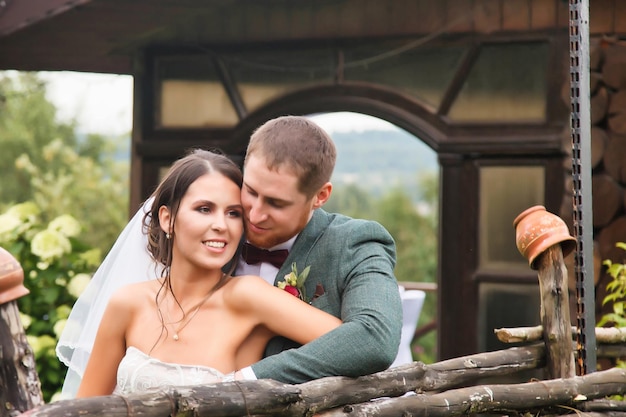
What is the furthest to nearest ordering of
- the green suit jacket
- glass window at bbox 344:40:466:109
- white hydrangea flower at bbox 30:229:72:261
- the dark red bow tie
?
glass window at bbox 344:40:466:109, white hydrangea flower at bbox 30:229:72:261, the dark red bow tie, the green suit jacket

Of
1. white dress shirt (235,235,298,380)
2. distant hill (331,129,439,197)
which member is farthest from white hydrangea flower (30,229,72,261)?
distant hill (331,129,439,197)

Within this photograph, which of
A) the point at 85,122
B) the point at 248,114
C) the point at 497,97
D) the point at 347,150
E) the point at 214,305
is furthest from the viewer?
the point at 347,150

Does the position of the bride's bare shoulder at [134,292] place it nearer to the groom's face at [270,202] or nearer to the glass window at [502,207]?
the groom's face at [270,202]

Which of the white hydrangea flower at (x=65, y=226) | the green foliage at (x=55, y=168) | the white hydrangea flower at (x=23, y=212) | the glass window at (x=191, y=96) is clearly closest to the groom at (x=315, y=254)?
the white hydrangea flower at (x=65, y=226)

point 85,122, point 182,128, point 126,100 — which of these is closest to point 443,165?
point 182,128

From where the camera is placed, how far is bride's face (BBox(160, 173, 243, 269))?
9.45 feet

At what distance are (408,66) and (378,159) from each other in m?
21.3

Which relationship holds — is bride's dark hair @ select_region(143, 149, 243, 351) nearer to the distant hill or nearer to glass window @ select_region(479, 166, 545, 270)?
glass window @ select_region(479, 166, 545, 270)

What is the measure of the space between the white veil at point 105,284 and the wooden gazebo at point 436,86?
346 centimetres

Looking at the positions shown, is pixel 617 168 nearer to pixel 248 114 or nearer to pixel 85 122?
pixel 248 114

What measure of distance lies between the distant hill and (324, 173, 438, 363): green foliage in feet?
5.88

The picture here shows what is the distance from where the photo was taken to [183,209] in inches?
115

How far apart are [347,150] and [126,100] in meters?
9.82

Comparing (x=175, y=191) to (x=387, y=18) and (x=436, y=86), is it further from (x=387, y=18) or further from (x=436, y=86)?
(x=387, y=18)
